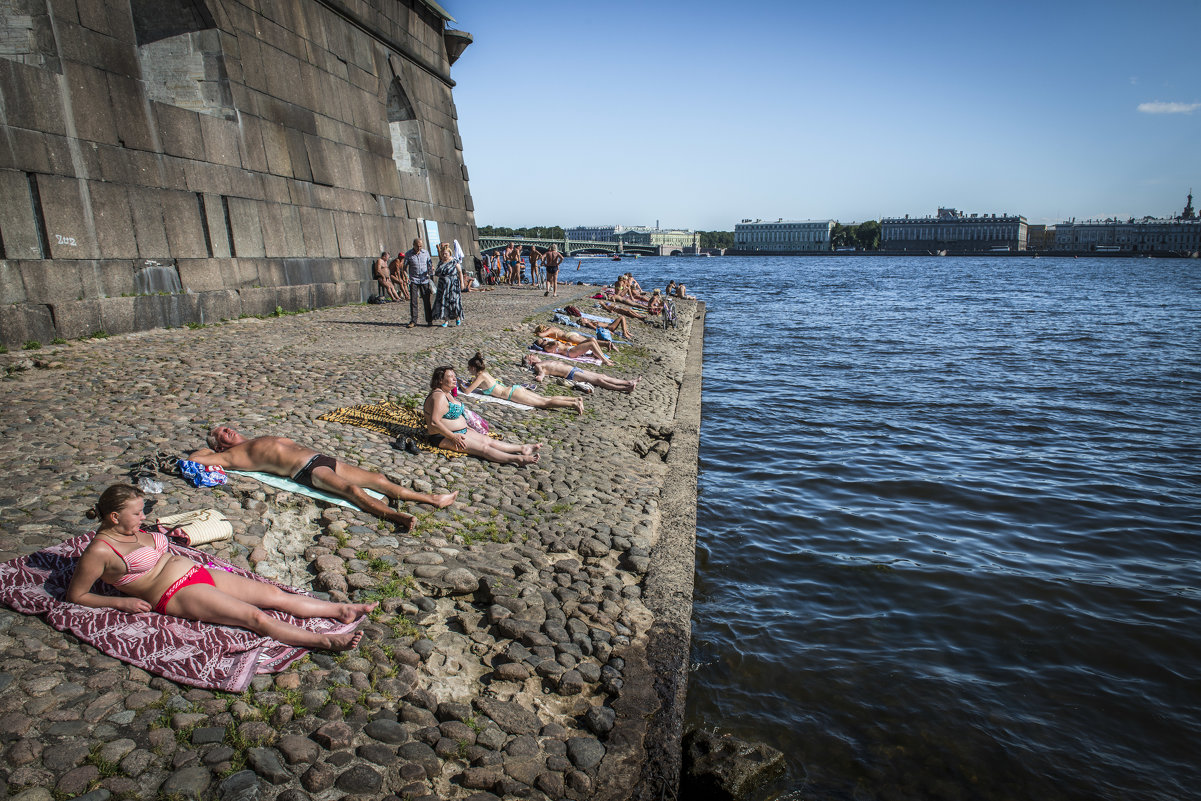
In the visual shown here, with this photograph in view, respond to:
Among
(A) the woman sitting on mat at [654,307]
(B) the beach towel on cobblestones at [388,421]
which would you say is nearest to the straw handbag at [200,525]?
(B) the beach towel on cobblestones at [388,421]

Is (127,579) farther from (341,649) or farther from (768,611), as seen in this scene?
(768,611)

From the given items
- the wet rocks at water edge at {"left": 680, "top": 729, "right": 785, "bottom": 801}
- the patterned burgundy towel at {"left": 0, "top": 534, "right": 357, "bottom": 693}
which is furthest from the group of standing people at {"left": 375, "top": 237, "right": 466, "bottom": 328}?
the wet rocks at water edge at {"left": 680, "top": 729, "right": 785, "bottom": 801}

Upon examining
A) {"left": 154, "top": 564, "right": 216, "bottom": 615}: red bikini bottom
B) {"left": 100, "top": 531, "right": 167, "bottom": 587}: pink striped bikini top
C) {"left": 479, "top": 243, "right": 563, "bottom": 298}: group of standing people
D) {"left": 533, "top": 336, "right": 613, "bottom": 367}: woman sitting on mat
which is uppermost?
{"left": 479, "top": 243, "right": 563, "bottom": 298}: group of standing people

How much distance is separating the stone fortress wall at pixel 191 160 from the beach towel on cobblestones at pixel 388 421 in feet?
15.0

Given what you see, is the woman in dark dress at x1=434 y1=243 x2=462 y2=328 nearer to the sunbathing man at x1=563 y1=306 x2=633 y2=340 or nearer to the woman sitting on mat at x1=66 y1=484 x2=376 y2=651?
the sunbathing man at x1=563 y1=306 x2=633 y2=340

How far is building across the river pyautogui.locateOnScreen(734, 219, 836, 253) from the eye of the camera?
178 meters

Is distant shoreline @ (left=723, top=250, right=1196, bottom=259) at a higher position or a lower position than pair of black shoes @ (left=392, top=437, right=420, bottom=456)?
lower

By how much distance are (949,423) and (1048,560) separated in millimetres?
5698

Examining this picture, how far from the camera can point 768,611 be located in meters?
5.83

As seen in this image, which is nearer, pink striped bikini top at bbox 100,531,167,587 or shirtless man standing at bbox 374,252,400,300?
pink striped bikini top at bbox 100,531,167,587

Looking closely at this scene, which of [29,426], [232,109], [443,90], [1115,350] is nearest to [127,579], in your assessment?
[29,426]

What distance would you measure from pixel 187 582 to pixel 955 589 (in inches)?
224

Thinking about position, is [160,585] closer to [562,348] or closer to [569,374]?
[569,374]

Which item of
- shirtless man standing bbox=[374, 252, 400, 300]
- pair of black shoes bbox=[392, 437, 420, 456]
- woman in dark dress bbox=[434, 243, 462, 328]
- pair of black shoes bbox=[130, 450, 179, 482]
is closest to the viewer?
pair of black shoes bbox=[130, 450, 179, 482]
